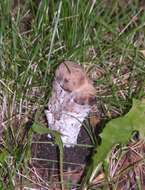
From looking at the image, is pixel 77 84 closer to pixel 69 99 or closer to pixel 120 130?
pixel 69 99

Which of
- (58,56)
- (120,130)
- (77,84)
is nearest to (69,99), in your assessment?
(77,84)

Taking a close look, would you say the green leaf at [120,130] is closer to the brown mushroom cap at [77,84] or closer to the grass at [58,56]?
the brown mushroom cap at [77,84]

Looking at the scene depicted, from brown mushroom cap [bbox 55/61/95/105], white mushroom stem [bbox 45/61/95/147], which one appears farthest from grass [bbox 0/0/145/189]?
brown mushroom cap [bbox 55/61/95/105]

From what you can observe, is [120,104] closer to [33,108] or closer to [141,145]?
[141,145]

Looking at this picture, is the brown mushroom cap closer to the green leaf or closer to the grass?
the green leaf

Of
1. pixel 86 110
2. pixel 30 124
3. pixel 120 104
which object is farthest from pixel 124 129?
pixel 30 124

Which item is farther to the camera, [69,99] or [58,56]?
[58,56]
